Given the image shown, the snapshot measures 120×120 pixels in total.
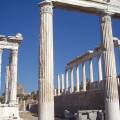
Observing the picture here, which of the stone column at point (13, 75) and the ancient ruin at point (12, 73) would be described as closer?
the ancient ruin at point (12, 73)

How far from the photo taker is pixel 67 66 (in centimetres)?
4725

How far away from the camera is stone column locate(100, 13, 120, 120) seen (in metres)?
16.5

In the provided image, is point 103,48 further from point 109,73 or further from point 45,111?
point 45,111

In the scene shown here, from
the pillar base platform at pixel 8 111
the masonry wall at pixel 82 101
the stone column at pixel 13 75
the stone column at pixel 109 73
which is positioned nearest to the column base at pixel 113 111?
the stone column at pixel 109 73

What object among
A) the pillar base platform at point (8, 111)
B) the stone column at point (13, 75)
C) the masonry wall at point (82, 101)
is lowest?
the pillar base platform at point (8, 111)

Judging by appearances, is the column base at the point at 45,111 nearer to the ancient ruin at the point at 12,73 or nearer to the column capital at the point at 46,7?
the column capital at the point at 46,7

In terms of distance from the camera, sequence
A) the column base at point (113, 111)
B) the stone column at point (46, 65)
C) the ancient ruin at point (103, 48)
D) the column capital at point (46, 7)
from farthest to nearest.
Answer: the column base at point (113, 111), the column capital at point (46, 7), the ancient ruin at point (103, 48), the stone column at point (46, 65)

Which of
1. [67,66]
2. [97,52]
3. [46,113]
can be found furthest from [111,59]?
[67,66]

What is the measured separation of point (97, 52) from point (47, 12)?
69.2 ft

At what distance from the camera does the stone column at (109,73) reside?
16.5 meters

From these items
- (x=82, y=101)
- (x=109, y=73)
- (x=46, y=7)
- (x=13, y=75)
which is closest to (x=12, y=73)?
(x=13, y=75)

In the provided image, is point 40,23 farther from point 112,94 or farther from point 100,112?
point 100,112

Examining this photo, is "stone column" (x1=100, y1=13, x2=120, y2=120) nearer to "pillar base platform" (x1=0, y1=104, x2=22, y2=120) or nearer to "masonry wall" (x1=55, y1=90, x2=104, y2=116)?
"masonry wall" (x1=55, y1=90, x2=104, y2=116)

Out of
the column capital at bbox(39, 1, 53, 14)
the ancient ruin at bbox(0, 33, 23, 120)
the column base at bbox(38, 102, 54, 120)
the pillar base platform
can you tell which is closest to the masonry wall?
the pillar base platform
